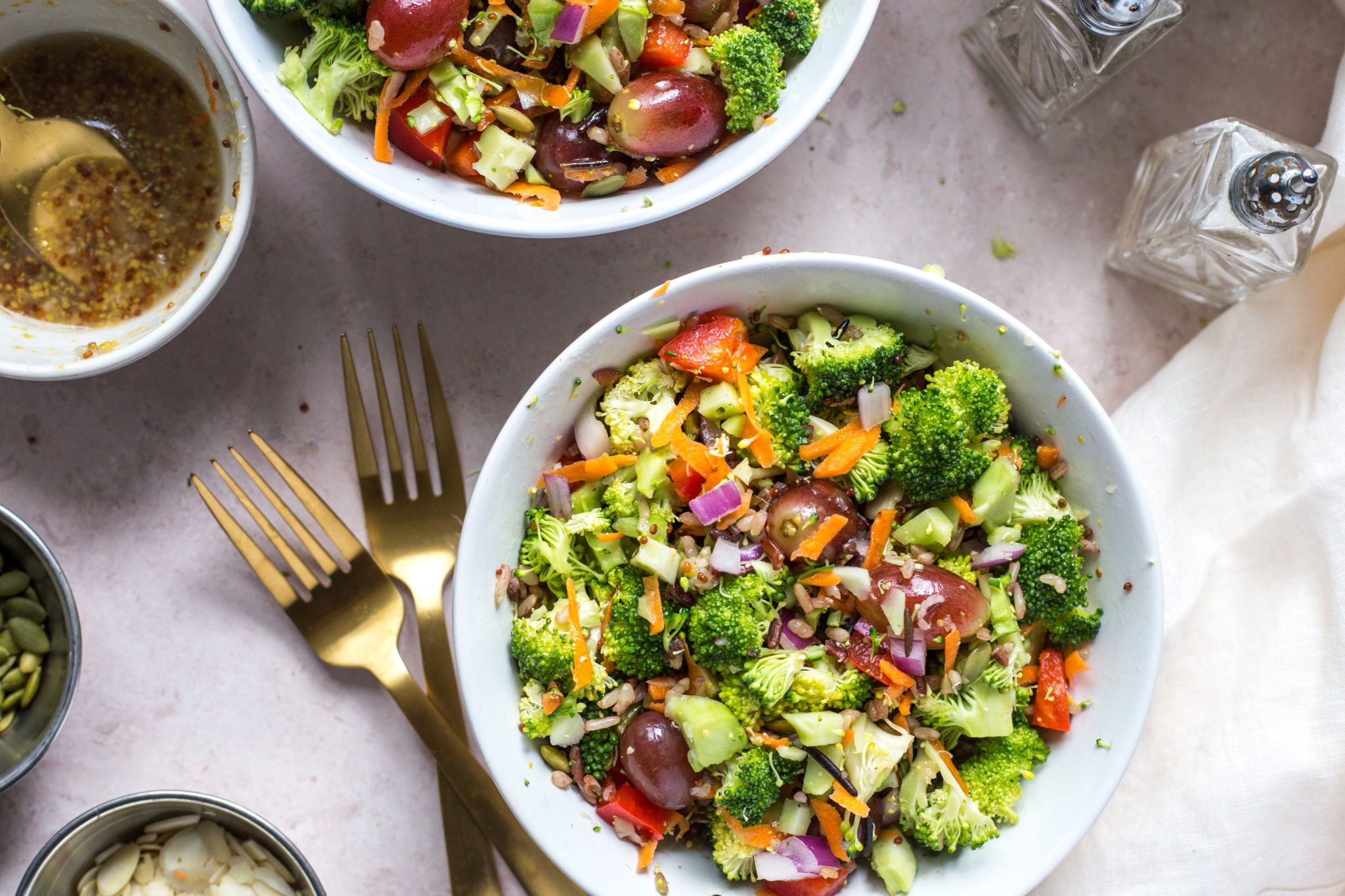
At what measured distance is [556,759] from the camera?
1.84 metres

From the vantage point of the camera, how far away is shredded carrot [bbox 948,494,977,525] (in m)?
1.79

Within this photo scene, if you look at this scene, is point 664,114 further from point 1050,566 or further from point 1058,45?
point 1050,566

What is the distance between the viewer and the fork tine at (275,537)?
2123 mm

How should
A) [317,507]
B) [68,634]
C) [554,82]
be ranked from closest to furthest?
[554,82] < [68,634] < [317,507]

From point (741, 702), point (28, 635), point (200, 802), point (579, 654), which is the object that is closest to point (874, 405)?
point (741, 702)

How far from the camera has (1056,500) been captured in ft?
6.09

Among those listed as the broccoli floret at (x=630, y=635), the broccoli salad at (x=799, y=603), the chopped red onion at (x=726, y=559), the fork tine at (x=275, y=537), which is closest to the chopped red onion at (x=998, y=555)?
the broccoli salad at (x=799, y=603)

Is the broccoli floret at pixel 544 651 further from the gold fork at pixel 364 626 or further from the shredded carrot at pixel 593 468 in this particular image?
the gold fork at pixel 364 626

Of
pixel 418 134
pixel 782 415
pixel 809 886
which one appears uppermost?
pixel 418 134

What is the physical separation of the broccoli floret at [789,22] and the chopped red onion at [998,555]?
3.25 feet

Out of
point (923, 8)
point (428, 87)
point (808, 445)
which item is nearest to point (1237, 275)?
point (923, 8)

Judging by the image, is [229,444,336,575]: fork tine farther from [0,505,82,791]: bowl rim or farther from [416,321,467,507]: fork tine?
[0,505,82,791]: bowl rim

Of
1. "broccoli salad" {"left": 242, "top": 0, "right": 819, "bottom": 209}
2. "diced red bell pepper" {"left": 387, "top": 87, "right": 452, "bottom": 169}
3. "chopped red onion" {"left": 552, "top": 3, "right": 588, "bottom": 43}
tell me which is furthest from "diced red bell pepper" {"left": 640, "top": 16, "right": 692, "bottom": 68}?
"diced red bell pepper" {"left": 387, "top": 87, "right": 452, "bottom": 169}

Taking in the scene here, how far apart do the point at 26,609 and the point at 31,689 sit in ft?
0.55
